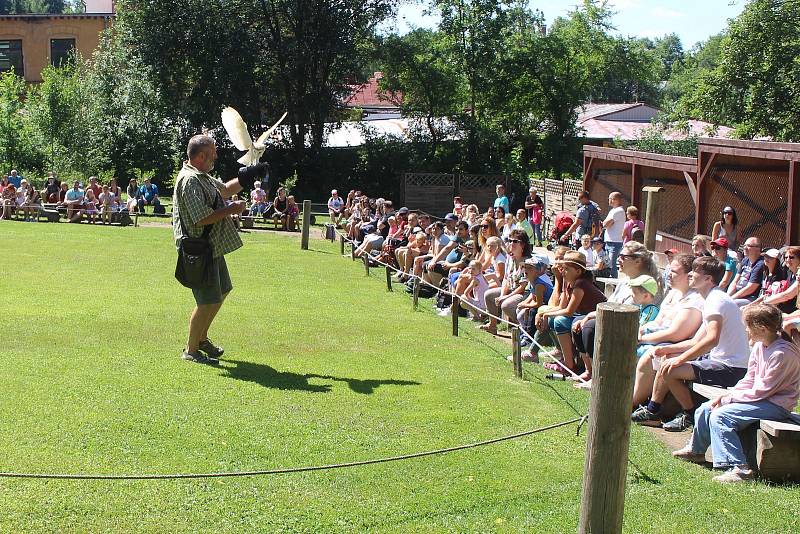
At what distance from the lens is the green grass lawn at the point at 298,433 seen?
19.0 feet

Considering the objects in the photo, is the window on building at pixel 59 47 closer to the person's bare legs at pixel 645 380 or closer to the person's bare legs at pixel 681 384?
the person's bare legs at pixel 645 380

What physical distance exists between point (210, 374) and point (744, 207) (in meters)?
13.7

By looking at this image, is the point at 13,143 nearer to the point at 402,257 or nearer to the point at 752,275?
the point at 402,257

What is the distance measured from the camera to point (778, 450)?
261 inches

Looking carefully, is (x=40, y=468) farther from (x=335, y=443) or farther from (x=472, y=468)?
(x=472, y=468)

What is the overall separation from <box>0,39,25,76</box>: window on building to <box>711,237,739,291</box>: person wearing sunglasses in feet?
183

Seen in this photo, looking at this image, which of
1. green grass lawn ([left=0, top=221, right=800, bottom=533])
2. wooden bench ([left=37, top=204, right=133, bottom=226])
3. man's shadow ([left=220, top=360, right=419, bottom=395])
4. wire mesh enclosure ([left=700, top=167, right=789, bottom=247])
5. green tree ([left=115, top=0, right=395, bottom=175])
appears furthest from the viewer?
green tree ([left=115, top=0, right=395, bottom=175])

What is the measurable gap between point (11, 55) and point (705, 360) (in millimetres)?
61096

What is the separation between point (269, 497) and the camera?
5961 mm

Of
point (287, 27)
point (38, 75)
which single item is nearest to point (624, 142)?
point (287, 27)

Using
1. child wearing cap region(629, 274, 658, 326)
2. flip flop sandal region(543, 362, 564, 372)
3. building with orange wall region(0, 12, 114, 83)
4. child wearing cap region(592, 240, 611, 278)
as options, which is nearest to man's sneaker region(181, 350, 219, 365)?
flip flop sandal region(543, 362, 564, 372)

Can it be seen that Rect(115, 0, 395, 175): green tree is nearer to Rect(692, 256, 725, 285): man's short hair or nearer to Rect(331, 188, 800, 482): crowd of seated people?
Rect(331, 188, 800, 482): crowd of seated people

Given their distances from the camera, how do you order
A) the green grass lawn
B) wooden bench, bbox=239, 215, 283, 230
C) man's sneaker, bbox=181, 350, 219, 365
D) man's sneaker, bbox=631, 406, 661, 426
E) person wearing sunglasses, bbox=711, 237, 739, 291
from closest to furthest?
1. the green grass lawn
2. man's sneaker, bbox=631, 406, 661, 426
3. man's sneaker, bbox=181, 350, 219, 365
4. person wearing sunglasses, bbox=711, 237, 739, 291
5. wooden bench, bbox=239, 215, 283, 230

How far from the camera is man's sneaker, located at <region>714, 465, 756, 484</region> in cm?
666
